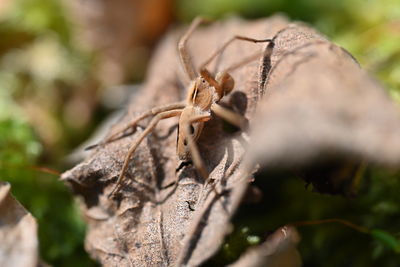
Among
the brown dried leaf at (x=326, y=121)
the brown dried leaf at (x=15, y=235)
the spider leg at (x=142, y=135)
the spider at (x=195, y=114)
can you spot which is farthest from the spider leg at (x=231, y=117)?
the brown dried leaf at (x=15, y=235)

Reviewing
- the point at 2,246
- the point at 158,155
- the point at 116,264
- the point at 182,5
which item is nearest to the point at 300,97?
the point at 158,155

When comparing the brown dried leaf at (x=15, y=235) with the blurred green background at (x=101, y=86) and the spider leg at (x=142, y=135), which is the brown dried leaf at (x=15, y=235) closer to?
the spider leg at (x=142, y=135)

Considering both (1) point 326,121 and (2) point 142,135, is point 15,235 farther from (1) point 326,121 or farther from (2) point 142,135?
(1) point 326,121

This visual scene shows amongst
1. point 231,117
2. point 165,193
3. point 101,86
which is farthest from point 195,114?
point 101,86

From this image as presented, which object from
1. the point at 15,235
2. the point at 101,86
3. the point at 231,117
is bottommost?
the point at 101,86

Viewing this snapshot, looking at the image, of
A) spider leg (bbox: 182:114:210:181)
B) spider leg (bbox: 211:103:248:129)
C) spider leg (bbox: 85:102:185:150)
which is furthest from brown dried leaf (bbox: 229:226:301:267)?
spider leg (bbox: 85:102:185:150)

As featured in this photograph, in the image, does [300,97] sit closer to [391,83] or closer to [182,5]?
[391,83]
